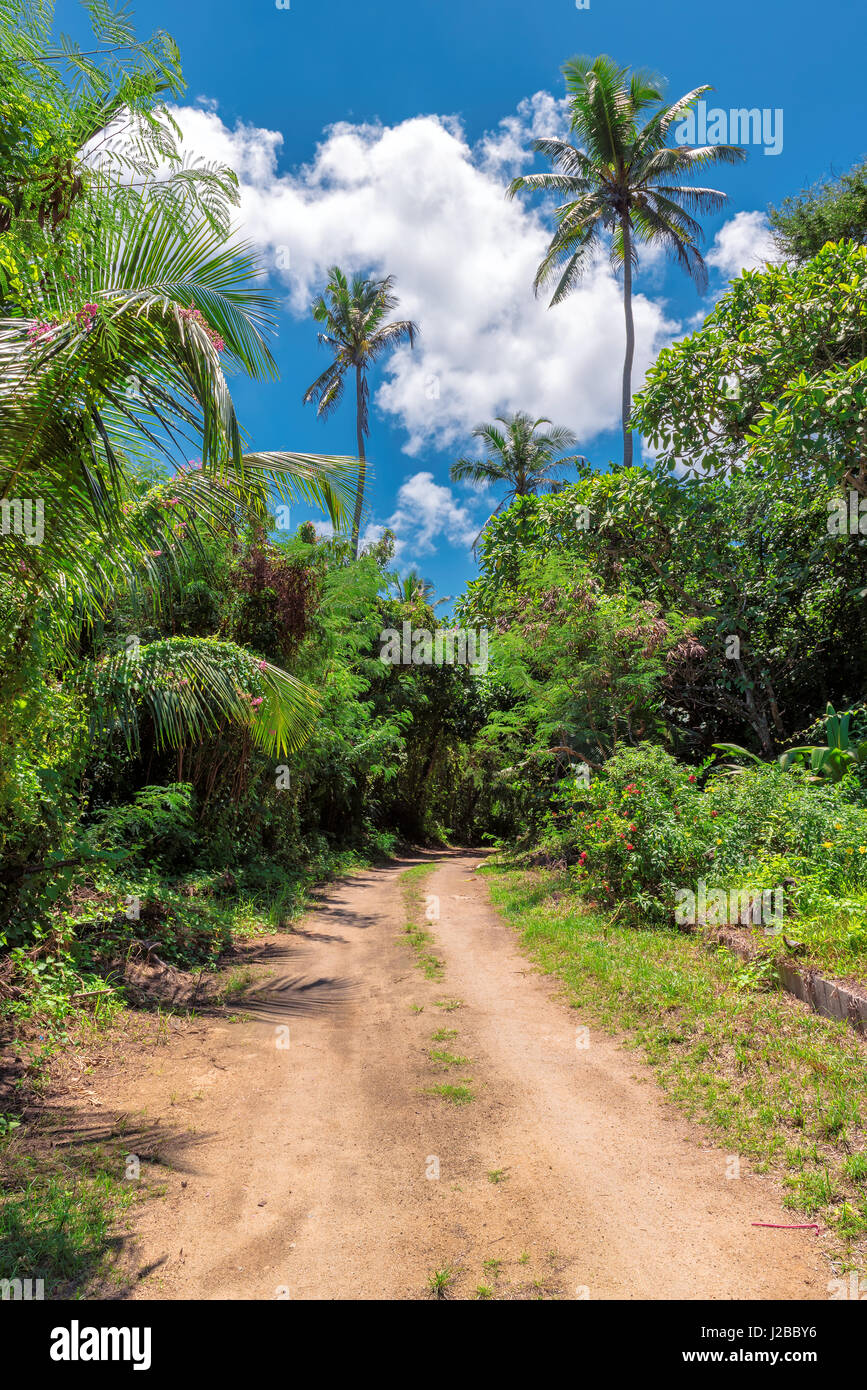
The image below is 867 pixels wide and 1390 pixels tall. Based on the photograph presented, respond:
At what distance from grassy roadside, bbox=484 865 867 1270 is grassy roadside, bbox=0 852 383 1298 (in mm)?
2967

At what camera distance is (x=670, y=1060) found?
4711 mm

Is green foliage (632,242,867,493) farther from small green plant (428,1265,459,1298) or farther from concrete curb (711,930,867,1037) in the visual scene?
small green plant (428,1265,459,1298)

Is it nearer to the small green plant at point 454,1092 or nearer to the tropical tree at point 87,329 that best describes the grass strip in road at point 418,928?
the small green plant at point 454,1092

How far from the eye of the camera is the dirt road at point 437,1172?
284 cm

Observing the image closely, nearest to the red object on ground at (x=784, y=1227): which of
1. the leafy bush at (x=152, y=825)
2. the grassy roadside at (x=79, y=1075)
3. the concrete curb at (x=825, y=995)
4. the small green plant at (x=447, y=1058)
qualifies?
the concrete curb at (x=825, y=995)

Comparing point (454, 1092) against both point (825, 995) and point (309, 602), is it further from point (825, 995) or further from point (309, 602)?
point (309, 602)

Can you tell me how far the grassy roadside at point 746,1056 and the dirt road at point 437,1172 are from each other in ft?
0.62

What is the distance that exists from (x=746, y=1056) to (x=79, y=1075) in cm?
425

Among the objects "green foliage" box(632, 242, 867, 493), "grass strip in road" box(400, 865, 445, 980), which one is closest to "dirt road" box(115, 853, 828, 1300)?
"grass strip in road" box(400, 865, 445, 980)

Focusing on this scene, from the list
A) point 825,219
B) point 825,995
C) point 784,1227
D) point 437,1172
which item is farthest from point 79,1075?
point 825,219

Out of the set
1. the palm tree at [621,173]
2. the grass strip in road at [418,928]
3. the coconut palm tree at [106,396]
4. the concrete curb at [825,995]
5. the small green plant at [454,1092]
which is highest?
the palm tree at [621,173]

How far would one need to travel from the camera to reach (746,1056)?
4.41 metres
